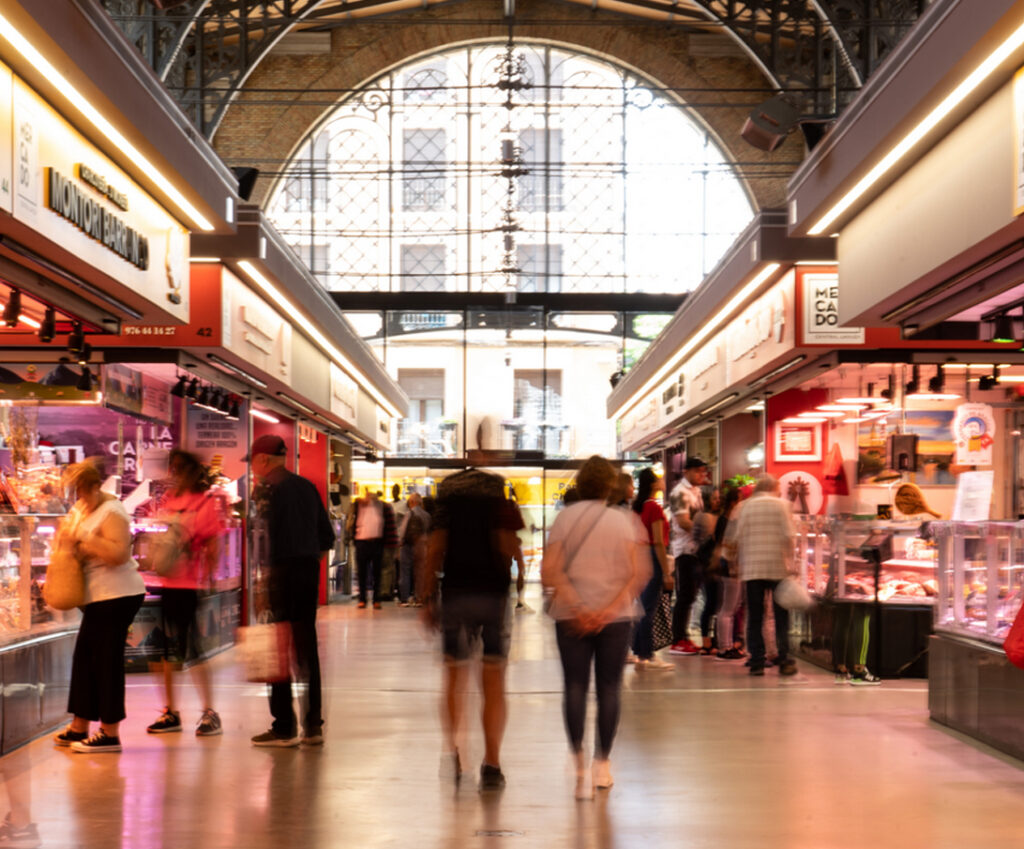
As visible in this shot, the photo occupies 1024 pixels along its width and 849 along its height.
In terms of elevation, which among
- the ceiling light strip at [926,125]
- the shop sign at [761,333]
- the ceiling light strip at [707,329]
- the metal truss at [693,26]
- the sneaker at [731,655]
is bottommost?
the sneaker at [731,655]

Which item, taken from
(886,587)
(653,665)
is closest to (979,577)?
(886,587)

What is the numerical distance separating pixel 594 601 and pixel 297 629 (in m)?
1.82

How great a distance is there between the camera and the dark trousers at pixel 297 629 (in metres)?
6.76

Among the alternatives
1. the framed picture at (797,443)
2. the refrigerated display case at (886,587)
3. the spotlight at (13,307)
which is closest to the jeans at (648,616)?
the refrigerated display case at (886,587)

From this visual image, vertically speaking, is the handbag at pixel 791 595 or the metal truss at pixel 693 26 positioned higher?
the metal truss at pixel 693 26

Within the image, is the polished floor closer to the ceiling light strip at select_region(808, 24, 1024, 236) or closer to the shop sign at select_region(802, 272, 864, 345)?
the shop sign at select_region(802, 272, 864, 345)

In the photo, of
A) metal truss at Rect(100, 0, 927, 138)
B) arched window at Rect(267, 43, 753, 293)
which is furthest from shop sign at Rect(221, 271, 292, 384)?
arched window at Rect(267, 43, 753, 293)

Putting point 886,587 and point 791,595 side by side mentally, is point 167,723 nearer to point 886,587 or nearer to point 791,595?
point 791,595

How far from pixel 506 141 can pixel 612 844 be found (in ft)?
74.7

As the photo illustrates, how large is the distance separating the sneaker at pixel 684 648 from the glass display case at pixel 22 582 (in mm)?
5724

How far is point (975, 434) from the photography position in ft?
38.4

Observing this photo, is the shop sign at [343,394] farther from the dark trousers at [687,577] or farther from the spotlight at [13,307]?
the spotlight at [13,307]

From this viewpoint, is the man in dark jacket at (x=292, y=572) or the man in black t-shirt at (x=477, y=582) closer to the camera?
the man in black t-shirt at (x=477, y=582)

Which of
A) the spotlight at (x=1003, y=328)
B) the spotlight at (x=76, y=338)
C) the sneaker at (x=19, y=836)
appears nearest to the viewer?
the sneaker at (x=19, y=836)
